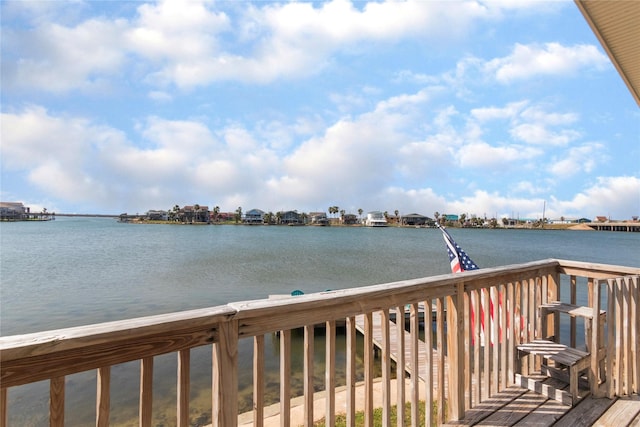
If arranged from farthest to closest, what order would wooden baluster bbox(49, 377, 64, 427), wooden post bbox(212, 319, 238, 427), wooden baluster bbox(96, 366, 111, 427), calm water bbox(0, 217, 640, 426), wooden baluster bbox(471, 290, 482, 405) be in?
calm water bbox(0, 217, 640, 426) → wooden baluster bbox(471, 290, 482, 405) → wooden post bbox(212, 319, 238, 427) → wooden baluster bbox(96, 366, 111, 427) → wooden baluster bbox(49, 377, 64, 427)

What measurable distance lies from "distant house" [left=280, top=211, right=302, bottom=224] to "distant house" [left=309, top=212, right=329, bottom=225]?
500 cm

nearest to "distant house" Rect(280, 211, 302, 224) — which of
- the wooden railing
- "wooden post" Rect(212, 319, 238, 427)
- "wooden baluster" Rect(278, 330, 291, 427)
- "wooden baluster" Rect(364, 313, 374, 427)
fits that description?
the wooden railing

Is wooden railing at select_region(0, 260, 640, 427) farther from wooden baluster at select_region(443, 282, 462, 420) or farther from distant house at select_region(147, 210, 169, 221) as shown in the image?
distant house at select_region(147, 210, 169, 221)

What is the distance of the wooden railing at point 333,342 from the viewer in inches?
43.4

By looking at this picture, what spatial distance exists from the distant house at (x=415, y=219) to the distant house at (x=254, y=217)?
Result: 5237cm

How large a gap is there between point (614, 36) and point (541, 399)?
3758 millimetres

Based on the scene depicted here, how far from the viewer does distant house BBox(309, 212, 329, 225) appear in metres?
122

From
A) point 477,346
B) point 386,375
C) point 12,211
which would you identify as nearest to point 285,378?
point 386,375

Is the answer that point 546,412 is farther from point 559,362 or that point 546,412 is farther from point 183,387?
point 183,387

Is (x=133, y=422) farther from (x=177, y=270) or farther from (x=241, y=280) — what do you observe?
(x=177, y=270)

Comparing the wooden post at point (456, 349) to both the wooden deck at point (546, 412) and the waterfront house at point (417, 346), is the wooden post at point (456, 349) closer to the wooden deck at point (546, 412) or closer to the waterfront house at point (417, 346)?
the waterfront house at point (417, 346)

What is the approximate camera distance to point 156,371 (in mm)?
7641

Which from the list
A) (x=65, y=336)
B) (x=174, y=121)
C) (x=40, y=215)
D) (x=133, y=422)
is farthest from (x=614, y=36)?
(x=40, y=215)

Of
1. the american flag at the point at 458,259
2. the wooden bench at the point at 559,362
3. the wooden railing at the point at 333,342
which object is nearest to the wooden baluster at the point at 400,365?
the wooden railing at the point at 333,342
